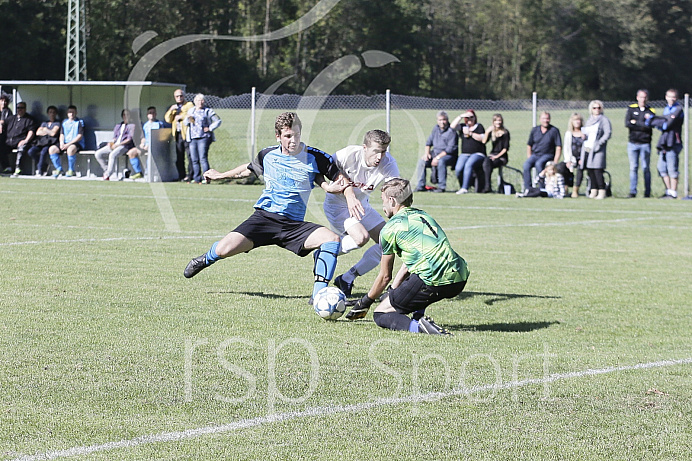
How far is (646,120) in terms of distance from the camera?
20875mm

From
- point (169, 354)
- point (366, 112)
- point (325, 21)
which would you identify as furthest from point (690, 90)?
point (169, 354)

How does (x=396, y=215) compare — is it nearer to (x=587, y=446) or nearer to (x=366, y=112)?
(x=587, y=446)

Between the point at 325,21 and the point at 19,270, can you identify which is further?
the point at 325,21

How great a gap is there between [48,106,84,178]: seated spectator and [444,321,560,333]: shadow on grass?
18737mm

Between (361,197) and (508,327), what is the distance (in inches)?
89.3

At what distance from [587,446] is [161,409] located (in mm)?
1988

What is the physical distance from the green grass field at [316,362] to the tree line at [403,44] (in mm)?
46032

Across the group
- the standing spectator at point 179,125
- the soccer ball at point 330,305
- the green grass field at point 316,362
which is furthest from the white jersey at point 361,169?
the standing spectator at point 179,125

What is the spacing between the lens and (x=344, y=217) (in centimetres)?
902

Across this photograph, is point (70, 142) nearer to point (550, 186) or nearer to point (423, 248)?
point (550, 186)

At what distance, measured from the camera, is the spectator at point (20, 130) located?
24484 mm

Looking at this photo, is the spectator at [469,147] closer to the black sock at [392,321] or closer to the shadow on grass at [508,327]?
the shadow on grass at [508,327]

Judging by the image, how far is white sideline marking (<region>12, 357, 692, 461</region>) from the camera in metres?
4.00

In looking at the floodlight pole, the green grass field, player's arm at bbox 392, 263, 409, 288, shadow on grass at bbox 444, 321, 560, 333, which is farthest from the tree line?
shadow on grass at bbox 444, 321, 560, 333
